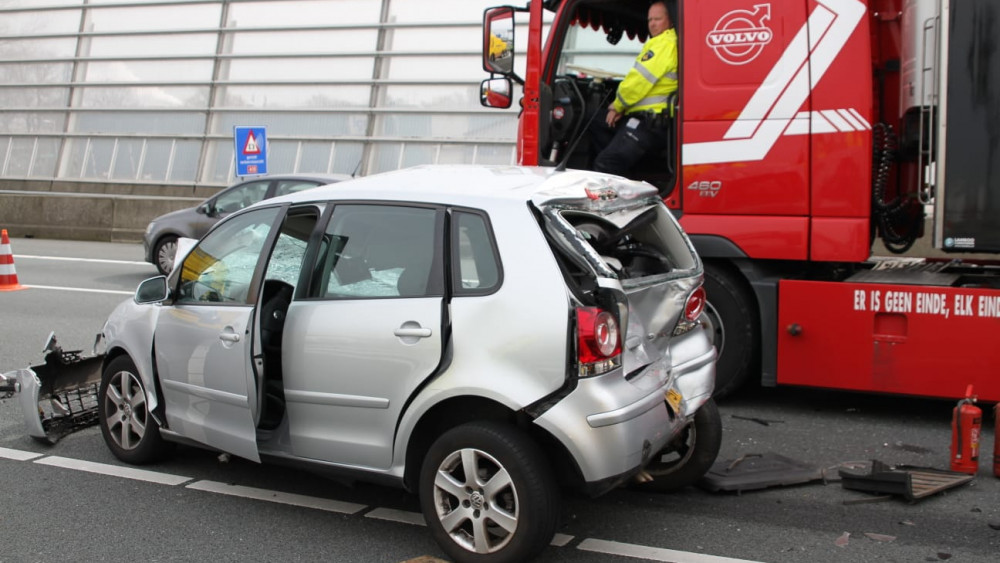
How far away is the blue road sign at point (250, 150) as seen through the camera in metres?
18.5

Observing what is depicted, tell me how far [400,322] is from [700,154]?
2.96 m

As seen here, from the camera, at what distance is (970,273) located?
6117 millimetres

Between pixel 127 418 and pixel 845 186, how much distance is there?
4.41m

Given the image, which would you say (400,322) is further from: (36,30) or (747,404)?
(36,30)

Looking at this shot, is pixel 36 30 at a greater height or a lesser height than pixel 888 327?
greater

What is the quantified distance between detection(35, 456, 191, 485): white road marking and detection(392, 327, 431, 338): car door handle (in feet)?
5.96

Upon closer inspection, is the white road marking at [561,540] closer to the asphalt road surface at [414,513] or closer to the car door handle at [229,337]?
the asphalt road surface at [414,513]

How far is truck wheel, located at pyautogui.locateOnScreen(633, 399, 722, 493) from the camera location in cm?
477

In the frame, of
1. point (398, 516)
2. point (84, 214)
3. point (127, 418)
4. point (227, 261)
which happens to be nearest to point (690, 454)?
point (398, 516)

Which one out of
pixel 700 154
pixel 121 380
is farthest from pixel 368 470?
pixel 700 154

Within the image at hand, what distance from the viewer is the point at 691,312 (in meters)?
4.74

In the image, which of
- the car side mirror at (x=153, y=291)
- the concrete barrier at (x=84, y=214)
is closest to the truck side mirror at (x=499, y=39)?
the car side mirror at (x=153, y=291)

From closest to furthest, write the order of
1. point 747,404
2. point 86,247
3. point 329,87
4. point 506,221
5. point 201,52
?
1. point 506,221
2. point 747,404
3. point 86,247
4. point 329,87
5. point 201,52

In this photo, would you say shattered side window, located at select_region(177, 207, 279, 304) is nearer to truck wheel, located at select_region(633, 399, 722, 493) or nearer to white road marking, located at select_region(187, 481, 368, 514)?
white road marking, located at select_region(187, 481, 368, 514)
